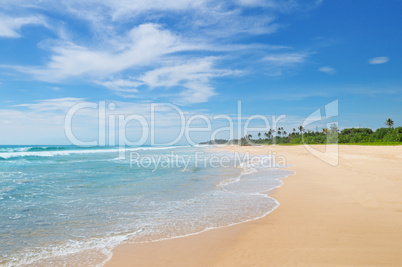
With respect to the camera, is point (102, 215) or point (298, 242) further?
point (102, 215)

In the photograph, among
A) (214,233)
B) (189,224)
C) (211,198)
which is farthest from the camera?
(211,198)

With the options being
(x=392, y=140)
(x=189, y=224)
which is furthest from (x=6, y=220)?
(x=392, y=140)

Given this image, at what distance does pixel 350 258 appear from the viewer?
393 centimetres

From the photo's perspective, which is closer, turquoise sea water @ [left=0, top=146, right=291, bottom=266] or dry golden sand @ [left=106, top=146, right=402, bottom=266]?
dry golden sand @ [left=106, top=146, right=402, bottom=266]

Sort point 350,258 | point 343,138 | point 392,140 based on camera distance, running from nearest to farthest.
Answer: point 350,258
point 392,140
point 343,138

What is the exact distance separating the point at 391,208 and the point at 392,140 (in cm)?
5351

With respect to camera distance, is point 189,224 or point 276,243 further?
point 189,224

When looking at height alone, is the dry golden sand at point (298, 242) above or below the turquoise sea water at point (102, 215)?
above

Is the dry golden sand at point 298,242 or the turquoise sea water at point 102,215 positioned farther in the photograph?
the turquoise sea water at point 102,215

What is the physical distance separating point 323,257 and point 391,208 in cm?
406

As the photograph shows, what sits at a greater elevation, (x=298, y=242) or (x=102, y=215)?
(x=298, y=242)

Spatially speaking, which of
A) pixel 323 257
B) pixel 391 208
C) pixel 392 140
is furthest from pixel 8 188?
pixel 392 140

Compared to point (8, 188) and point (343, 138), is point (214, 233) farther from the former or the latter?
point (343, 138)

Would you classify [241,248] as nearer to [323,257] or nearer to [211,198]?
[323,257]
